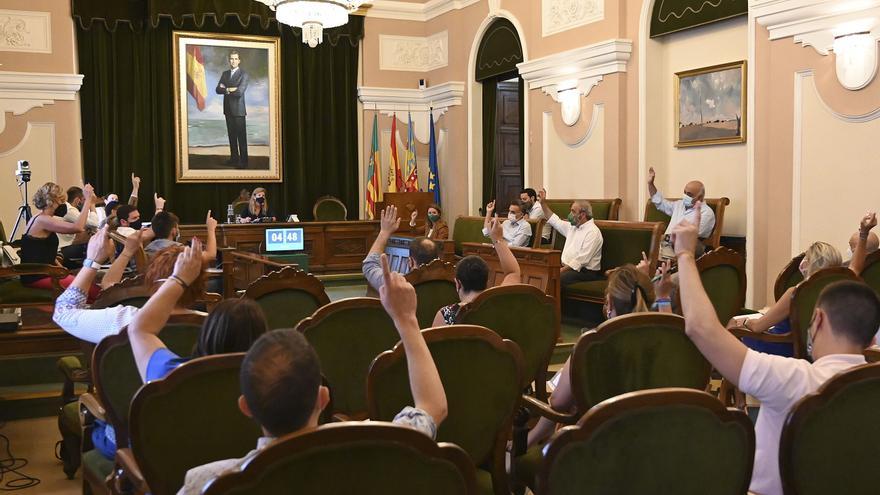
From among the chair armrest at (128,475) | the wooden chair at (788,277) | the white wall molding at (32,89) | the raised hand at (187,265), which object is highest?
the white wall molding at (32,89)

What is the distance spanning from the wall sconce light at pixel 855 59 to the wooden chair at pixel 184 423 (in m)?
5.95

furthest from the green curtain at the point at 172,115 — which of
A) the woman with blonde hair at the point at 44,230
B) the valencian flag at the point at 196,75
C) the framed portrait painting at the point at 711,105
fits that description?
the framed portrait painting at the point at 711,105

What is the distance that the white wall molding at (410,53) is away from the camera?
13258mm

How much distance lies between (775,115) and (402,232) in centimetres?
540

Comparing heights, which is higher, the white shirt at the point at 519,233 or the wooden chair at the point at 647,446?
the white shirt at the point at 519,233

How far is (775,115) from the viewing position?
7227mm

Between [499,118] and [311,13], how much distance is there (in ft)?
13.6

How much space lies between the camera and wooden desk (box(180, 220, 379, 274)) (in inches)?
425

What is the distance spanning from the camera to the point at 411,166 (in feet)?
43.0

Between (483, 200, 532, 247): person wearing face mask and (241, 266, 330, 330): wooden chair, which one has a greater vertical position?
(483, 200, 532, 247): person wearing face mask

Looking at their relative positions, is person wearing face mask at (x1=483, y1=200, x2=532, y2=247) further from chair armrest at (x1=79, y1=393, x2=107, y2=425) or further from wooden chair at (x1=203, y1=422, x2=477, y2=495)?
wooden chair at (x1=203, y1=422, x2=477, y2=495)

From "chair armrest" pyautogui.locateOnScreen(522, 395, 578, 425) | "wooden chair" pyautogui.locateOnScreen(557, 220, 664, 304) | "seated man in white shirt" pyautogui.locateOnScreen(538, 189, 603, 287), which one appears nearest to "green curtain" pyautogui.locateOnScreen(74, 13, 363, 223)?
"seated man in white shirt" pyautogui.locateOnScreen(538, 189, 603, 287)

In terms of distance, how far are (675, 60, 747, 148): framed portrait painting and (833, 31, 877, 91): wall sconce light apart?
1.43 metres

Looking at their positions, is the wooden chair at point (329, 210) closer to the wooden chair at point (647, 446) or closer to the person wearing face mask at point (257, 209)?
the person wearing face mask at point (257, 209)
